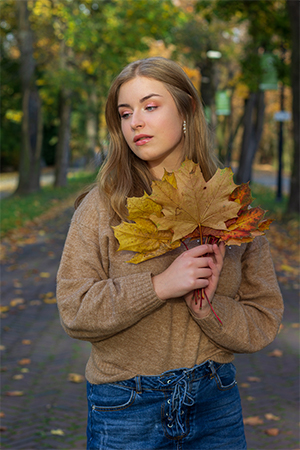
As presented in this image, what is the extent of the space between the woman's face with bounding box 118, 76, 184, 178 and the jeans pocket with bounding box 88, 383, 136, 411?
821 mm

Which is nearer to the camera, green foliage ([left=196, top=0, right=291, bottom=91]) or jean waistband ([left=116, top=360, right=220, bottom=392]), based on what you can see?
jean waistband ([left=116, top=360, right=220, bottom=392])

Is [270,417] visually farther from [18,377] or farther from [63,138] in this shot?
[63,138]

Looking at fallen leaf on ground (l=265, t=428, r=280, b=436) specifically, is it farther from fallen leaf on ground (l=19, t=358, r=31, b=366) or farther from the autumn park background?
fallen leaf on ground (l=19, t=358, r=31, b=366)

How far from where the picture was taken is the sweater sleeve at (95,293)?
1.80 m

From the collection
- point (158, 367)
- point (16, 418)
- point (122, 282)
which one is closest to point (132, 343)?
point (158, 367)

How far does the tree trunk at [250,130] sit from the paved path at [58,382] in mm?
14640

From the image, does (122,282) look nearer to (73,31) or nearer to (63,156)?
(73,31)

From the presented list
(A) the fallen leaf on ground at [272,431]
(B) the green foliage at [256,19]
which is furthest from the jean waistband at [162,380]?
(B) the green foliage at [256,19]

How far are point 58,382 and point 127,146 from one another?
359cm

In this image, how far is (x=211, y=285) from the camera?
1.81 m

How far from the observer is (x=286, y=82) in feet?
56.5

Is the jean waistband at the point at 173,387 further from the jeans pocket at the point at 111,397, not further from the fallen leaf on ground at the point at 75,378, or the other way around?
the fallen leaf on ground at the point at 75,378

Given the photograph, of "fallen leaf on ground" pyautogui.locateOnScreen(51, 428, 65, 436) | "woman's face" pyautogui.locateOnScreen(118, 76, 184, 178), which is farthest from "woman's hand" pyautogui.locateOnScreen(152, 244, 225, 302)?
"fallen leaf on ground" pyautogui.locateOnScreen(51, 428, 65, 436)

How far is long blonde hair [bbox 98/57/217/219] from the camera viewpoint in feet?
6.51
